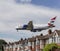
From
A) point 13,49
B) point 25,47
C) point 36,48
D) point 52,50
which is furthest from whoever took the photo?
point 13,49

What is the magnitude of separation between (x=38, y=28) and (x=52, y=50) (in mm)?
95718

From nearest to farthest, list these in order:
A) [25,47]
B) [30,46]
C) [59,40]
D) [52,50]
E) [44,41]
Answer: [52,50] → [59,40] → [44,41] → [30,46] → [25,47]

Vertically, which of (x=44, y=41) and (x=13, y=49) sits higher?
(x=44, y=41)

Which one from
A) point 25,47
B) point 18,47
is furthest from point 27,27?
point 25,47

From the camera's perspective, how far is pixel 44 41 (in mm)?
86812

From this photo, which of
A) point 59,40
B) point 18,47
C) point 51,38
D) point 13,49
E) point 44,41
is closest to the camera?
A: point 59,40

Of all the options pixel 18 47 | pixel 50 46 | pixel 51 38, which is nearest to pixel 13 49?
pixel 18 47

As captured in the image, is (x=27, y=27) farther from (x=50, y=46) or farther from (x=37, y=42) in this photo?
(x=50, y=46)

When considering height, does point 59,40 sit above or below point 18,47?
above

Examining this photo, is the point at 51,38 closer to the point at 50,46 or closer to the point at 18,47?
the point at 50,46

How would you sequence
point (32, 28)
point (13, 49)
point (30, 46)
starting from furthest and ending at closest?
point (32, 28)
point (13, 49)
point (30, 46)

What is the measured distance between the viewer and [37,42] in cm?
9119

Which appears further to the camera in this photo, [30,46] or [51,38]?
[30,46]

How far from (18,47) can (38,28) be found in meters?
26.2
